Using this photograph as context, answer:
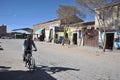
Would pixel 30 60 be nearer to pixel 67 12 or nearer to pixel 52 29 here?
pixel 67 12

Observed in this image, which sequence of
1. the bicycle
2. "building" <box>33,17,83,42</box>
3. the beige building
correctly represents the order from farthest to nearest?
1. "building" <box>33,17,83,42</box>
2. the beige building
3. the bicycle

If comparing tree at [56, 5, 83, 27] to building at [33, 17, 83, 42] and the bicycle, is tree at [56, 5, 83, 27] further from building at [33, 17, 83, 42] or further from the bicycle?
the bicycle

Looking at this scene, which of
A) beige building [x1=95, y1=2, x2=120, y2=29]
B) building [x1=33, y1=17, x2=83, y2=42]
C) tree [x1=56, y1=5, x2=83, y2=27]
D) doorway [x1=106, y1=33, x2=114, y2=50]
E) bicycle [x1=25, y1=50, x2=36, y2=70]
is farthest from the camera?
building [x1=33, y1=17, x2=83, y2=42]

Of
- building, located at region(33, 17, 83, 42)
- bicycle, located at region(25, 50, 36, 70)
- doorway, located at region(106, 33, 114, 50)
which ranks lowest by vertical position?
bicycle, located at region(25, 50, 36, 70)

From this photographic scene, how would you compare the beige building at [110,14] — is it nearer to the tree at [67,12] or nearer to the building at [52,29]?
the tree at [67,12]

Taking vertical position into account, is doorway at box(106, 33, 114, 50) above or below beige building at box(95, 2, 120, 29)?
below

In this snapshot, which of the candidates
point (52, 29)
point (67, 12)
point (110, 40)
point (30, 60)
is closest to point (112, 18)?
point (110, 40)

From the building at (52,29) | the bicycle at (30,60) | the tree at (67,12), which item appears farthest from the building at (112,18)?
the bicycle at (30,60)

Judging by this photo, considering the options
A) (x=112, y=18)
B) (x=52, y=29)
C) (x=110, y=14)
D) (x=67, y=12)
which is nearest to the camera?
(x=110, y=14)

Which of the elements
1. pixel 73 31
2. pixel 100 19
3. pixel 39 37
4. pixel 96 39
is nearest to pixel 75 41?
pixel 73 31

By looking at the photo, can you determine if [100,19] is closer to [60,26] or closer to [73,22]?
[73,22]

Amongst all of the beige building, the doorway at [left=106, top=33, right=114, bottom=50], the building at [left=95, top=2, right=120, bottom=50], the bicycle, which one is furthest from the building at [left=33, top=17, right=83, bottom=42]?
the bicycle

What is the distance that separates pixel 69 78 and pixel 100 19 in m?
25.7

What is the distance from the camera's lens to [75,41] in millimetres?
49156
